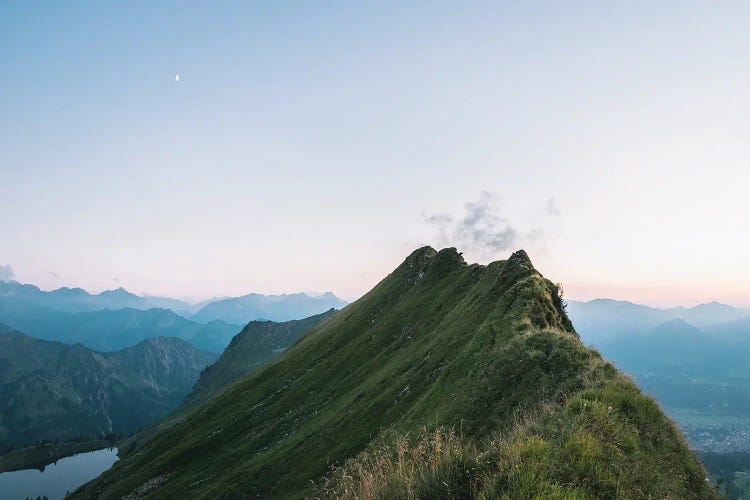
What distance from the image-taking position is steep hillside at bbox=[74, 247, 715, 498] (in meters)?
9.41

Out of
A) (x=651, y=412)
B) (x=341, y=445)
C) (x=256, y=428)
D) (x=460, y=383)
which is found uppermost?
(x=651, y=412)

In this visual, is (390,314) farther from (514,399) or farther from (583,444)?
(583,444)

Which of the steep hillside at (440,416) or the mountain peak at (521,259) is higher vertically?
the mountain peak at (521,259)

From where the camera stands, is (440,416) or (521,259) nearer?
(440,416)

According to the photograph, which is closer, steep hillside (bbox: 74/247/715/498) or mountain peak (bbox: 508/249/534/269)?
steep hillside (bbox: 74/247/715/498)

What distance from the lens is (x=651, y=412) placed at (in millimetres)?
14367

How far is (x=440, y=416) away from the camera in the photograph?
28.8 m

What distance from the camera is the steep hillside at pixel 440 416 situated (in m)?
9.41

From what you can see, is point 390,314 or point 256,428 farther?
point 390,314

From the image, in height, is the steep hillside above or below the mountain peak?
below

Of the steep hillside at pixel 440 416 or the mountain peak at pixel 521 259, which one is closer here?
the steep hillside at pixel 440 416

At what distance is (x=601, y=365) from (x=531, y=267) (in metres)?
27.1

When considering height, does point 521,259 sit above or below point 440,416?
above

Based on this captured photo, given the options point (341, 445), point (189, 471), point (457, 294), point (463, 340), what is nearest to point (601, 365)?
point (463, 340)
